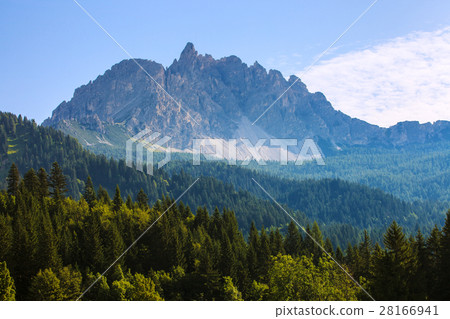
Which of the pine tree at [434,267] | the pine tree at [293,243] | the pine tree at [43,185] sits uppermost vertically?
the pine tree at [43,185]

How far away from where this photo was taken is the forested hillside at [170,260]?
170 feet

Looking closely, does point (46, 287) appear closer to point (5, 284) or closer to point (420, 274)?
point (5, 284)

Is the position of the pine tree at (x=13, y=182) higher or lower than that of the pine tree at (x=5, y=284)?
higher

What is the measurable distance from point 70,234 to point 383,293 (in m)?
51.5

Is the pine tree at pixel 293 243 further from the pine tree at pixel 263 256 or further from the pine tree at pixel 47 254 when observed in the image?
the pine tree at pixel 47 254

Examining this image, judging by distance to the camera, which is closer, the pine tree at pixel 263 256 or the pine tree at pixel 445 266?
the pine tree at pixel 445 266

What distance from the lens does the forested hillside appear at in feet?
170

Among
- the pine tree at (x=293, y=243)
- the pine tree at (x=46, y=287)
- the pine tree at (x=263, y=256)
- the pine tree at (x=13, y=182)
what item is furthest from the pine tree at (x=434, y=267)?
the pine tree at (x=13, y=182)

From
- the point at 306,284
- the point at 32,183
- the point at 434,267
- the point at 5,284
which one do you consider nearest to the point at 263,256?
the point at 306,284

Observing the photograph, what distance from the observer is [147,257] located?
81.1 metres

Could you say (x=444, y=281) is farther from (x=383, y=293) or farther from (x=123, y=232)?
(x=123, y=232)

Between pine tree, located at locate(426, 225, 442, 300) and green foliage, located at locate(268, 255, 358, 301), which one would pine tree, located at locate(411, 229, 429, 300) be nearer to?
pine tree, located at locate(426, 225, 442, 300)

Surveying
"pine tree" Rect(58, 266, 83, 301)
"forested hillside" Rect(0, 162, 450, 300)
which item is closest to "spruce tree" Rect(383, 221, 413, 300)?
"forested hillside" Rect(0, 162, 450, 300)

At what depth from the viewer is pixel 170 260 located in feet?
260
